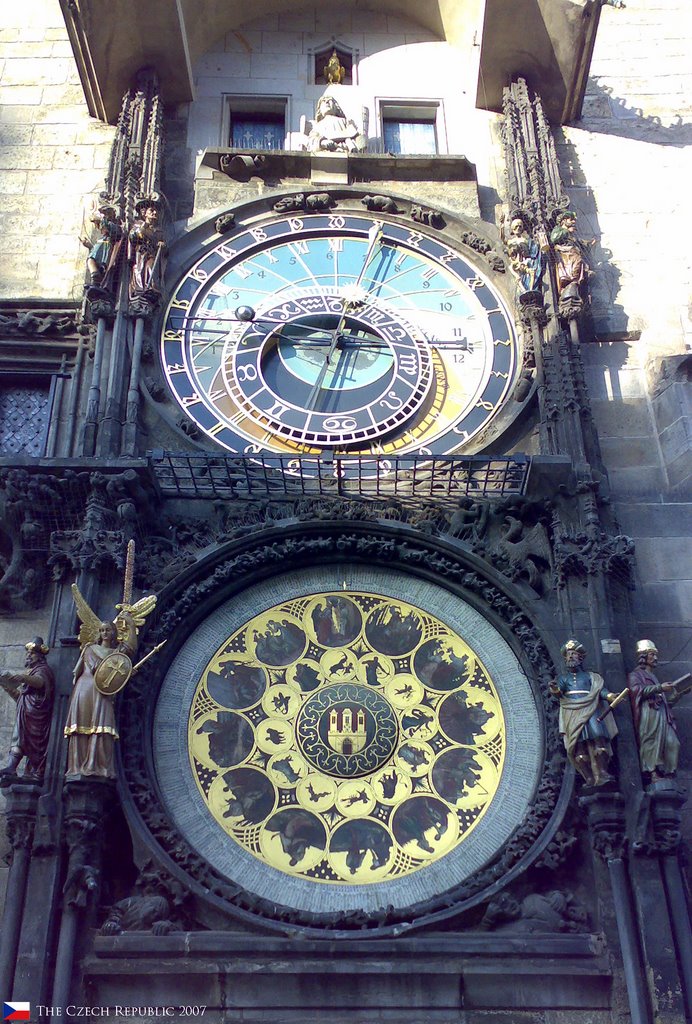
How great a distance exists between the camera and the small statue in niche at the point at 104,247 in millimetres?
15125

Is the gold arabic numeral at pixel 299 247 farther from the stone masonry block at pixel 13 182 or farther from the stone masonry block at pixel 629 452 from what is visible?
the stone masonry block at pixel 629 452

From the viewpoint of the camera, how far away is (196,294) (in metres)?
15.8

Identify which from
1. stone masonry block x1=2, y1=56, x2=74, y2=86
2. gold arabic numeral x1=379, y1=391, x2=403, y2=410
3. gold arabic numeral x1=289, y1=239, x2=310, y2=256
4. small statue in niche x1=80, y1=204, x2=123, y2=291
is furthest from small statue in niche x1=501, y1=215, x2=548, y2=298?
stone masonry block x1=2, y1=56, x2=74, y2=86

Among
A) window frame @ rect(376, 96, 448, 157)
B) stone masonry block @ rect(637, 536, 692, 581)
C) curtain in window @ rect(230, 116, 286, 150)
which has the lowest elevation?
stone masonry block @ rect(637, 536, 692, 581)

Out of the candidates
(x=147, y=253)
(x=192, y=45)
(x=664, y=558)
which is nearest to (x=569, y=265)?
(x=664, y=558)

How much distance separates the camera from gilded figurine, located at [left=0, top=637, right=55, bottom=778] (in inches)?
450

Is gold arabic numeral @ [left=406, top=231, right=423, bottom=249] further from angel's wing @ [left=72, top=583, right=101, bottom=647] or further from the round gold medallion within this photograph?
angel's wing @ [left=72, top=583, right=101, bottom=647]

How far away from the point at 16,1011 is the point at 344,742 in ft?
12.3

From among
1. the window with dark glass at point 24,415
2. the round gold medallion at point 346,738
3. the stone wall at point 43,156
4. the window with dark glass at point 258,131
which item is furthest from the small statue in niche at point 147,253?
the round gold medallion at point 346,738

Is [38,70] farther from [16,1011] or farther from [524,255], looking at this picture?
[16,1011]

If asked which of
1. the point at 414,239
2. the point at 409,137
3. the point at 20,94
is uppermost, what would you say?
the point at 20,94

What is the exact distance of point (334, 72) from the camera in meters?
18.2

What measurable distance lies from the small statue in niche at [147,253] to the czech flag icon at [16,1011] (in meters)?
8.03

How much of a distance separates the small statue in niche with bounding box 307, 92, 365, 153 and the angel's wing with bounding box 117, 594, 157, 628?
7.43 m
